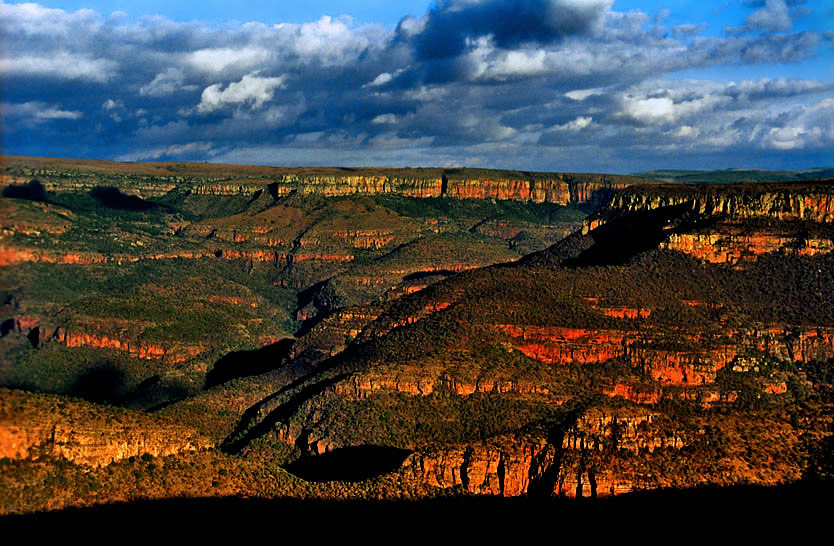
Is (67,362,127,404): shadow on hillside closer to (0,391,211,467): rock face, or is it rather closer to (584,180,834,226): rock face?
(584,180,834,226): rock face

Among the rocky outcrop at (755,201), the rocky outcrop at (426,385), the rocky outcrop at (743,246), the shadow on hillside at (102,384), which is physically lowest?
the shadow on hillside at (102,384)

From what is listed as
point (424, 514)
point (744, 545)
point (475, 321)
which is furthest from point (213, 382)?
point (744, 545)

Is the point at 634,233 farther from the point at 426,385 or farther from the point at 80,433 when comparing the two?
the point at 80,433

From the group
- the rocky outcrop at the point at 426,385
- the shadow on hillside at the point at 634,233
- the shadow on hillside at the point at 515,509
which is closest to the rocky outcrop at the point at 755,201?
the shadow on hillside at the point at 634,233

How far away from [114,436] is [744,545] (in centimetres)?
2991

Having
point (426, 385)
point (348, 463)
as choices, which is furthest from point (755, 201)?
point (348, 463)

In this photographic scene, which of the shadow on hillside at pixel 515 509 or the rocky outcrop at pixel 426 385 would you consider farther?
the rocky outcrop at pixel 426 385

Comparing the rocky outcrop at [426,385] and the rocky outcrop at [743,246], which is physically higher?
the rocky outcrop at [743,246]

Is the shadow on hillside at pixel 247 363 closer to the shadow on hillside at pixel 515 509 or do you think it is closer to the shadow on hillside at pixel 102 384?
the shadow on hillside at pixel 102 384

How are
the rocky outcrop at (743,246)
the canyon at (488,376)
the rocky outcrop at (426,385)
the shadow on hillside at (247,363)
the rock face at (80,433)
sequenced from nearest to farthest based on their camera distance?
the rock face at (80,433) < the canyon at (488,376) < the rocky outcrop at (426,385) < the rocky outcrop at (743,246) < the shadow on hillside at (247,363)

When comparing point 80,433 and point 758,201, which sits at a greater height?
point 758,201

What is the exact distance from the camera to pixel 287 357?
129125 mm

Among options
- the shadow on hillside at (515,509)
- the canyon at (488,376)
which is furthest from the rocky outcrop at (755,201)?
the shadow on hillside at (515,509)

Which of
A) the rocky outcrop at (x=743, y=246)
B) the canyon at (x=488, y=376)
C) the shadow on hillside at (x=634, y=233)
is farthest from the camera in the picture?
the shadow on hillside at (x=634, y=233)
